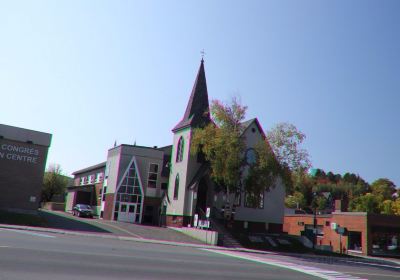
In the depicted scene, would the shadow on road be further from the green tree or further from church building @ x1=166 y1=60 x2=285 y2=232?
the green tree

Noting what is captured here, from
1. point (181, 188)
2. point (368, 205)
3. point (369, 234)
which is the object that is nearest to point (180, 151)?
point (181, 188)

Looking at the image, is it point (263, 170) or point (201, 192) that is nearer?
point (263, 170)

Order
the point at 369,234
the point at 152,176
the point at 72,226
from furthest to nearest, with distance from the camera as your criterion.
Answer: the point at 152,176
the point at 369,234
the point at 72,226

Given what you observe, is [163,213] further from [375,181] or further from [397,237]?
[375,181]

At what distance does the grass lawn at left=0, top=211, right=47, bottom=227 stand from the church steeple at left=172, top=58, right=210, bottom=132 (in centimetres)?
1578

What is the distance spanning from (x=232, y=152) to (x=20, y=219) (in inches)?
708

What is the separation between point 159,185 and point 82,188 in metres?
16.4

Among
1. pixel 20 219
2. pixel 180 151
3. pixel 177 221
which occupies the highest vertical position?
pixel 180 151

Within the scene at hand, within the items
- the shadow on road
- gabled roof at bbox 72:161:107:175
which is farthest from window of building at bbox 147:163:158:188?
the shadow on road

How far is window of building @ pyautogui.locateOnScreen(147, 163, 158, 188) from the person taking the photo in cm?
4638

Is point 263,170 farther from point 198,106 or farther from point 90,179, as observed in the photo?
point 90,179

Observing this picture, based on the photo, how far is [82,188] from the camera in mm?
57375

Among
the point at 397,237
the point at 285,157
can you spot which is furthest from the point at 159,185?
the point at 397,237

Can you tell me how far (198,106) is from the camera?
40281mm
